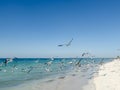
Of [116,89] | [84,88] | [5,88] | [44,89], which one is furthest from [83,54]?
[5,88]

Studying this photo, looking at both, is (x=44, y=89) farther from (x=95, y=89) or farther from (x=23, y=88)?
(x=95, y=89)

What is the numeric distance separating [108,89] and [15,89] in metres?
10.6

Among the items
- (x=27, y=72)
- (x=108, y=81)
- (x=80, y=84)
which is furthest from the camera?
(x=27, y=72)

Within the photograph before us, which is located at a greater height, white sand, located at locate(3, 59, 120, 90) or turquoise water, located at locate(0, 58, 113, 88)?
turquoise water, located at locate(0, 58, 113, 88)

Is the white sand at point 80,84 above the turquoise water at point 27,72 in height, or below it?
below

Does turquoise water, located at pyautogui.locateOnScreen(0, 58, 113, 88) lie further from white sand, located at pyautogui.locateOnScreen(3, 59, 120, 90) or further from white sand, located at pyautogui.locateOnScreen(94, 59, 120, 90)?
white sand, located at pyautogui.locateOnScreen(94, 59, 120, 90)

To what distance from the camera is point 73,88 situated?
2517 cm

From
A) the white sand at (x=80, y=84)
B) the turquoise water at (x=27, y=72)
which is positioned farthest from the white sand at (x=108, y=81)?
the turquoise water at (x=27, y=72)

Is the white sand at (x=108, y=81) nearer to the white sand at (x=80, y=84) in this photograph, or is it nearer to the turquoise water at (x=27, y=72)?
the white sand at (x=80, y=84)

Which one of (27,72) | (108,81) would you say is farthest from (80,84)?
(27,72)

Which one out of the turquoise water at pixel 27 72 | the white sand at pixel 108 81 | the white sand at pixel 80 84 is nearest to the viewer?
the white sand at pixel 108 81

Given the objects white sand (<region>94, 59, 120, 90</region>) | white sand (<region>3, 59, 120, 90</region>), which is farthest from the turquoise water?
white sand (<region>94, 59, 120, 90</region>)

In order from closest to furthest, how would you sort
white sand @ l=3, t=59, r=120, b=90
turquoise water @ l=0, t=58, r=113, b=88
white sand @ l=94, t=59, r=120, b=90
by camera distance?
white sand @ l=94, t=59, r=120, b=90, white sand @ l=3, t=59, r=120, b=90, turquoise water @ l=0, t=58, r=113, b=88

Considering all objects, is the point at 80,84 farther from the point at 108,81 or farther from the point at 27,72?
the point at 27,72
